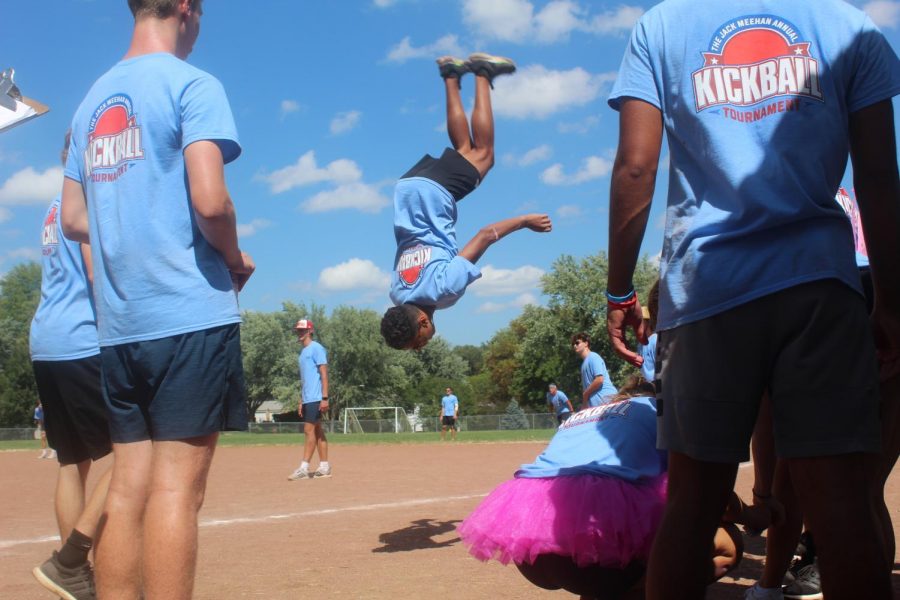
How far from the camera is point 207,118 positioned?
117 inches

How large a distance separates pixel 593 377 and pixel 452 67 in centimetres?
610

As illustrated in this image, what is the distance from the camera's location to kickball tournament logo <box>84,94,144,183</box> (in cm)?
304

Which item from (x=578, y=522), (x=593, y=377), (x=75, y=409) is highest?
(x=593, y=377)

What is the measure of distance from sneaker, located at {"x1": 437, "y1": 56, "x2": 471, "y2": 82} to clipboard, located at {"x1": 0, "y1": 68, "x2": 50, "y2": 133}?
2.72 meters

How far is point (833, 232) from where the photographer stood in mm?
2227

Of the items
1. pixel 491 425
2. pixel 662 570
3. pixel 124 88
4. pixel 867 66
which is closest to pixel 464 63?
pixel 124 88

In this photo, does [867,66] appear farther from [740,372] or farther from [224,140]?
[224,140]

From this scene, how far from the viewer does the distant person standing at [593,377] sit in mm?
10523

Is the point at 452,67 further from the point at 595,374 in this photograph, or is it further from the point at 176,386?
the point at 595,374

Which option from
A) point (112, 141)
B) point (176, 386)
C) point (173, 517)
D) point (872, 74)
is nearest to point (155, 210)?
point (112, 141)

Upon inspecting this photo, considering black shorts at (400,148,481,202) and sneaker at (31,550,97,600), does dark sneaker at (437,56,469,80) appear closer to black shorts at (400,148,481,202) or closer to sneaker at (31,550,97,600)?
black shorts at (400,148,481,202)

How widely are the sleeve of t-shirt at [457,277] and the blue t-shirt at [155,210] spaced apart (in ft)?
9.23

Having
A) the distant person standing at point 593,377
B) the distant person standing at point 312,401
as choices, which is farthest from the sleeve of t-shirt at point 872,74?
the distant person standing at point 312,401

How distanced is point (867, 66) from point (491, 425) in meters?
51.1
